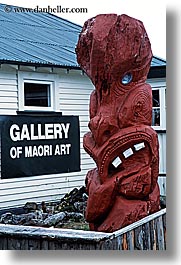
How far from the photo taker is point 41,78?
3457 mm

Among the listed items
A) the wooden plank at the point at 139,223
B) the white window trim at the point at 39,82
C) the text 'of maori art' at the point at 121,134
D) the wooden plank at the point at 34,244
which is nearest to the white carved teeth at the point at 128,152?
the text 'of maori art' at the point at 121,134

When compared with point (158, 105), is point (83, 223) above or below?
below

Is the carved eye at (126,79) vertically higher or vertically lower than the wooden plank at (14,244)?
higher

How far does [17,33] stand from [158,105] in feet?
2.16

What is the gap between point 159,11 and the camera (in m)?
3.27

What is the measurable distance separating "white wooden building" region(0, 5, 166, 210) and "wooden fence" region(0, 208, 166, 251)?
16cm

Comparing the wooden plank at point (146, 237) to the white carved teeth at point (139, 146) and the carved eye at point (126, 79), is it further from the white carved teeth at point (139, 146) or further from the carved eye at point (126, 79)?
the carved eye at point (126, 79)

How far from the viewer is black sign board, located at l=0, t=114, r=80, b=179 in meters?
3.42

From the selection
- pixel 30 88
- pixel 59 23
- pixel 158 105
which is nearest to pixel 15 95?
pixel 30 88

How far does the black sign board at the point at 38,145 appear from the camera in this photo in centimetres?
342

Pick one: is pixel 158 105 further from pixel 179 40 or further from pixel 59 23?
pixel 59 23

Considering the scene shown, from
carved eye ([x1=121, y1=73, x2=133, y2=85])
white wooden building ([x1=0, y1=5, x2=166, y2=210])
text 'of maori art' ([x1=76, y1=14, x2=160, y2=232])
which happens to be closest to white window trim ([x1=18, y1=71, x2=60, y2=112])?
white wooden building ([x1=0, y1=5, x2=166, y2=210])

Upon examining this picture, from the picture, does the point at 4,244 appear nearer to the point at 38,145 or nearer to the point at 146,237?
the point at 38,145

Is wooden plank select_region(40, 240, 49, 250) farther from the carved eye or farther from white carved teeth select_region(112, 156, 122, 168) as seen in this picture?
the carved eye
